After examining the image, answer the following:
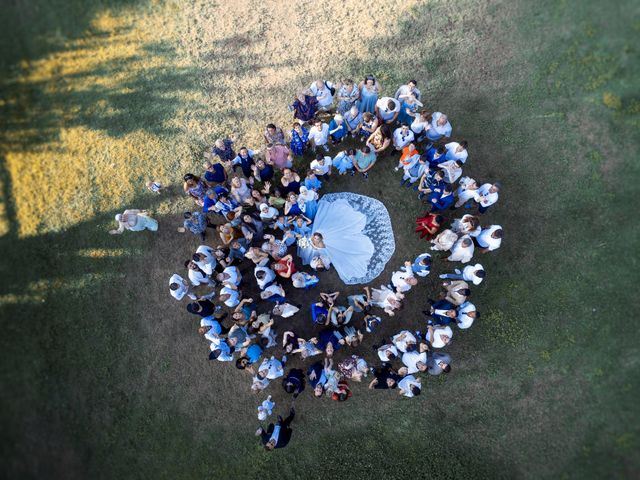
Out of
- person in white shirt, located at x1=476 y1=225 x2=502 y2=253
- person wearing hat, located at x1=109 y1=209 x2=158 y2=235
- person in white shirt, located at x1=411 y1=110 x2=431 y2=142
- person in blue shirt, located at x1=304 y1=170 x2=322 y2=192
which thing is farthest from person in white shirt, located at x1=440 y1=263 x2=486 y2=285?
person wearing hat, located at x1=109 y1=209 x2=158 y2=235

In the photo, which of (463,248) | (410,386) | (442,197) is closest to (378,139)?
(442,197)

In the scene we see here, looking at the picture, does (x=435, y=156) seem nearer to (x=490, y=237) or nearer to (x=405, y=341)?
(x=490, y=237)

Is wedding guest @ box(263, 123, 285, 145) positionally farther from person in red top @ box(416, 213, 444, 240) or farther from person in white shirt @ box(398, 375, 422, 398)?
person in white shirt @ box(398, 375, 422, 398)

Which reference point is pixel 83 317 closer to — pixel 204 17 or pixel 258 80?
pixel 258 80

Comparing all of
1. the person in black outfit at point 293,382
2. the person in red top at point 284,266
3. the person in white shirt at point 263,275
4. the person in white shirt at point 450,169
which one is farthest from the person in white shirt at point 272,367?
the person in white shirt at point 450,169

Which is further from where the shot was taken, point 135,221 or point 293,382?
point 135,221
